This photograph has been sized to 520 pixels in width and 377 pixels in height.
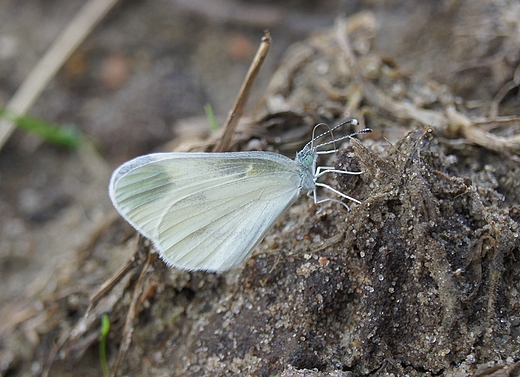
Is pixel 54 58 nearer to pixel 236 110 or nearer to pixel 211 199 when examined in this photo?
pixel 236 110

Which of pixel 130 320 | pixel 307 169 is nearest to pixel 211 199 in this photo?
pixel 307 169

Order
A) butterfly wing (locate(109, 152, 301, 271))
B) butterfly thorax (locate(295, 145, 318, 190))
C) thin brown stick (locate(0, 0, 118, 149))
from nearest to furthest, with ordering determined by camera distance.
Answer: butterfly wing (locate(109, 152, 301, 271)) < butterfly thorax (locate(295, 145, 318, 190)) < thin brown stick (locate(0, 0, 118, 149))

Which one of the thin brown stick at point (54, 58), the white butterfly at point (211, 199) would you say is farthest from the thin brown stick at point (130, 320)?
the thin brown stick at point (54, 58)

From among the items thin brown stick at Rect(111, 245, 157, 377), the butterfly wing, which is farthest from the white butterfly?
thin brown stick at Rect(111, 245, 157, 377)

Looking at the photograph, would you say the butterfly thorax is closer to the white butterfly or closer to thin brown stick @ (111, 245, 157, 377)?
the white butterfly

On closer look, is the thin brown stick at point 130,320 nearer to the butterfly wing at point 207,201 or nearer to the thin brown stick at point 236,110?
the butterfly wing at point 207,201
